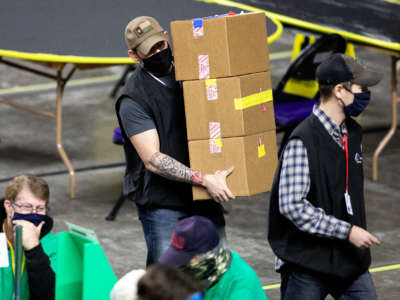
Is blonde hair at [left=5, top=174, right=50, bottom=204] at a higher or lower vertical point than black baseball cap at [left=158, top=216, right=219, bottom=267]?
higher

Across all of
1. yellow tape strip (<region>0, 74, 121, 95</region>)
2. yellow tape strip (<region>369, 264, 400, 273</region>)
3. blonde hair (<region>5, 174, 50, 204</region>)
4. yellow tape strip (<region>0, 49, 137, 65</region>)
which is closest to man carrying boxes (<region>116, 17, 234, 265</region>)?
blonde hair (<region>5, 174, 50, 204</region>)

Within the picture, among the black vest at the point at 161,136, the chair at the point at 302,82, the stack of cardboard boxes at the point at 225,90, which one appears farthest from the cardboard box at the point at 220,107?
the chair at the point at 302,82

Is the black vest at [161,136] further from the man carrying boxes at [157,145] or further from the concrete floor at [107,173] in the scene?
the concrete floor at [107,173]

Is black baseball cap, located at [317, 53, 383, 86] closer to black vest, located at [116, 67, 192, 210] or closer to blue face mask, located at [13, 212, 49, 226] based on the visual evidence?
black vest, located at [116, 67, 192, 210]

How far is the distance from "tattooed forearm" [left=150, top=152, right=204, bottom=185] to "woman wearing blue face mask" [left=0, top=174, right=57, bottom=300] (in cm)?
60

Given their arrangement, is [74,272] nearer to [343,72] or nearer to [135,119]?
[135,119]

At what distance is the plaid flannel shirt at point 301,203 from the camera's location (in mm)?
4578

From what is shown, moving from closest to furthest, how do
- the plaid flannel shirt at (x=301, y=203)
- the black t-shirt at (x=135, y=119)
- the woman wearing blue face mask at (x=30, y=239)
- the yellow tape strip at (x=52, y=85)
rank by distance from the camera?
the plaid flannel shirt at (x=301, y=203) → the woman wearing blue face mask at (x=30, y=239) → the black t-shirt at (x=135, y=119) → the yellow tape strip at (x=52, y=85)

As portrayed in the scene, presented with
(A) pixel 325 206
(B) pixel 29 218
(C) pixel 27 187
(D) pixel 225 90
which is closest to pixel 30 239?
(B) pixel 29 218

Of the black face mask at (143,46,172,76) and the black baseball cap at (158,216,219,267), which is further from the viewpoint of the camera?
the black face mask at (143,46,172,76)

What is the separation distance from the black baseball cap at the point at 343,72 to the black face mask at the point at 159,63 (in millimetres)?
929

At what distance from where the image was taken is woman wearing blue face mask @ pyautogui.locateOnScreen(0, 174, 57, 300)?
507 cm

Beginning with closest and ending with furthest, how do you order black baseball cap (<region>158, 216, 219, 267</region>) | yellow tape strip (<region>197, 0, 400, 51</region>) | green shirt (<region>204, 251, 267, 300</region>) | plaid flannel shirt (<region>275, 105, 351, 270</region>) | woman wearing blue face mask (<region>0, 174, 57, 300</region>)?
black baseball cap (<region>158, 216, 219, 267</region>) → green shirt (<region>204, 251, 267, 300</region>) → plaid flannel shirt (<region>275, 105, 351, 270</region>) → woman wearing blue face mask (<region>0, 174, 57, 300</region>) → yellow tape strip (<region>197, 0, 400, 51</region>)

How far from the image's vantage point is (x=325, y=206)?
15.4 feet
